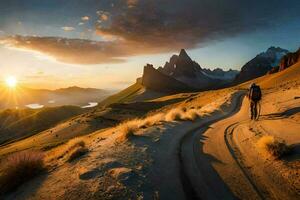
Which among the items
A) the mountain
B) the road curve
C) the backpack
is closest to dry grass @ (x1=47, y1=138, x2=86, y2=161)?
the road curve

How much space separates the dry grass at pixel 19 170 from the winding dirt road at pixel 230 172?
679 cm

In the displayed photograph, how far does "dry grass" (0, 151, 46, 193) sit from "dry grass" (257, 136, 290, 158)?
10.3m

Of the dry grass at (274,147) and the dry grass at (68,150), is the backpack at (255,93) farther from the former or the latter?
the dry grass at (68,150)

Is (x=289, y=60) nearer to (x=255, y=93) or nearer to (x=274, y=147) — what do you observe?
(x=255, y=93)

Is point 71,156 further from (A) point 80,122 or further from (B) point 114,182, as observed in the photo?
(A) point 80,122

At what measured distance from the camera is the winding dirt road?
7.59 m

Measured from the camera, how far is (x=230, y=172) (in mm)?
9094

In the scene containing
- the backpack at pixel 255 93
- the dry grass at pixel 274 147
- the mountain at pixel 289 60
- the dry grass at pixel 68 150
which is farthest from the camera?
the mountain at pixel 289 60

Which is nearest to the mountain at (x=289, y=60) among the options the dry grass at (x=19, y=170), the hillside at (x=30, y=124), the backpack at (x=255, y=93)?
the hillside at (x=30, y=124)

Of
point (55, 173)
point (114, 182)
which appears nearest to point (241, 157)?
point (114, 182)

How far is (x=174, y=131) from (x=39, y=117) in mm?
181388

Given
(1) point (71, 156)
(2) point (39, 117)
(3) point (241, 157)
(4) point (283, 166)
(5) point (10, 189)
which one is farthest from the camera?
(2) point (39, 117)

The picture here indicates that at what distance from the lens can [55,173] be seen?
1078 centimetres

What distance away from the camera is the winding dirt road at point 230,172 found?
24.9 feet
